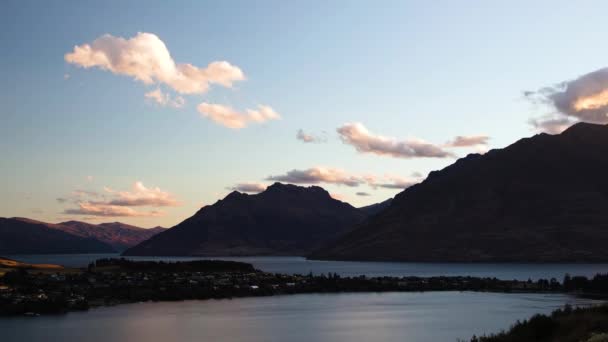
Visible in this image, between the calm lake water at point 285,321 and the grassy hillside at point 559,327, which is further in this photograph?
the calm lake water at point 285,321

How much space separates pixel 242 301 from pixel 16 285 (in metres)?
61.9

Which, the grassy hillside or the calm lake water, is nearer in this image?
the grassy hillside

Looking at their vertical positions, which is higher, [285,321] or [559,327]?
[559,327]

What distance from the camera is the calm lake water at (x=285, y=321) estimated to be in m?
122

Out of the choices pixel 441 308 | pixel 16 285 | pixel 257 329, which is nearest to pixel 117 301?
pixel 16 285

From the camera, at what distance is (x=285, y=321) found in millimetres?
145125

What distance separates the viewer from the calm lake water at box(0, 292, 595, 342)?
122 meters

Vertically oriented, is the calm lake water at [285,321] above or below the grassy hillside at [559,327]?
below

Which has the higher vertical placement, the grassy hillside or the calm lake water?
the grassy hillside

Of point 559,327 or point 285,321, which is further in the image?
point 285,321

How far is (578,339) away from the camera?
45875 millimetres

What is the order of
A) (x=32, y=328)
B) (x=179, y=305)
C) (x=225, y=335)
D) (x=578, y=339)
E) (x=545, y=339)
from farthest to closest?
(x=179, y=305) < (x=32, y=328) < (x=225, y=335) < (x=545, y=339) < (x=578, y=339)

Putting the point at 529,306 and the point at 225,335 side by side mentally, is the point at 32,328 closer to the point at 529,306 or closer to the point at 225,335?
the point at 225,335

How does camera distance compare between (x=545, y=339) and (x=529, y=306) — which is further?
(x=529, y=306)
